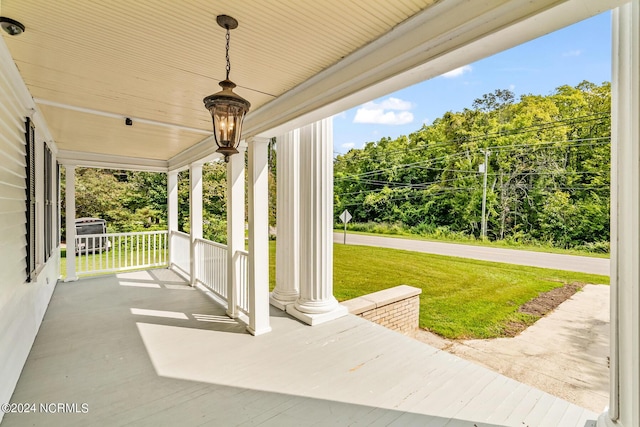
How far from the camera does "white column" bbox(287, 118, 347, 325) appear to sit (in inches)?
153

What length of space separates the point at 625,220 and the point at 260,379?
107 inches

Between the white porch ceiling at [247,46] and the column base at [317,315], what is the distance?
2.41 metres

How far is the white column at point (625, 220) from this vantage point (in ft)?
3.87

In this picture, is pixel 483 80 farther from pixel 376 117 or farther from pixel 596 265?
pixel 376 117

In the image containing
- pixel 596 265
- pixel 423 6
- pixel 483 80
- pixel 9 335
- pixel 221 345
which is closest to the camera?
pixel 423 6

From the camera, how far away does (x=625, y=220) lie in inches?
50.1

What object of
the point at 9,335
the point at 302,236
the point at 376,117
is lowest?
the point at 9,335

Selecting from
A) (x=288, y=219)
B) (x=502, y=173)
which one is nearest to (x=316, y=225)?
(x=288, y=219)

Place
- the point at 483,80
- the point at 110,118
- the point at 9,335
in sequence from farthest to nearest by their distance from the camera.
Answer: the point at 483,80
the point at 110,118
the point at 9,335

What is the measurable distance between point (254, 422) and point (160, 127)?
3.76 meters

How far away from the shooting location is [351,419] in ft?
6.83

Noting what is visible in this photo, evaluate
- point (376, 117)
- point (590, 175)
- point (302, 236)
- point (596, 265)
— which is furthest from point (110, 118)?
point (376, 117)

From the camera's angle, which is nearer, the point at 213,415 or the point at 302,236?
the point at 213,415

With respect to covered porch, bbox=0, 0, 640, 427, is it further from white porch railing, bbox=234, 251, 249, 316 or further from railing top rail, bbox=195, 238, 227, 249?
railing top rail, bbox=195, 238, 227, 249
